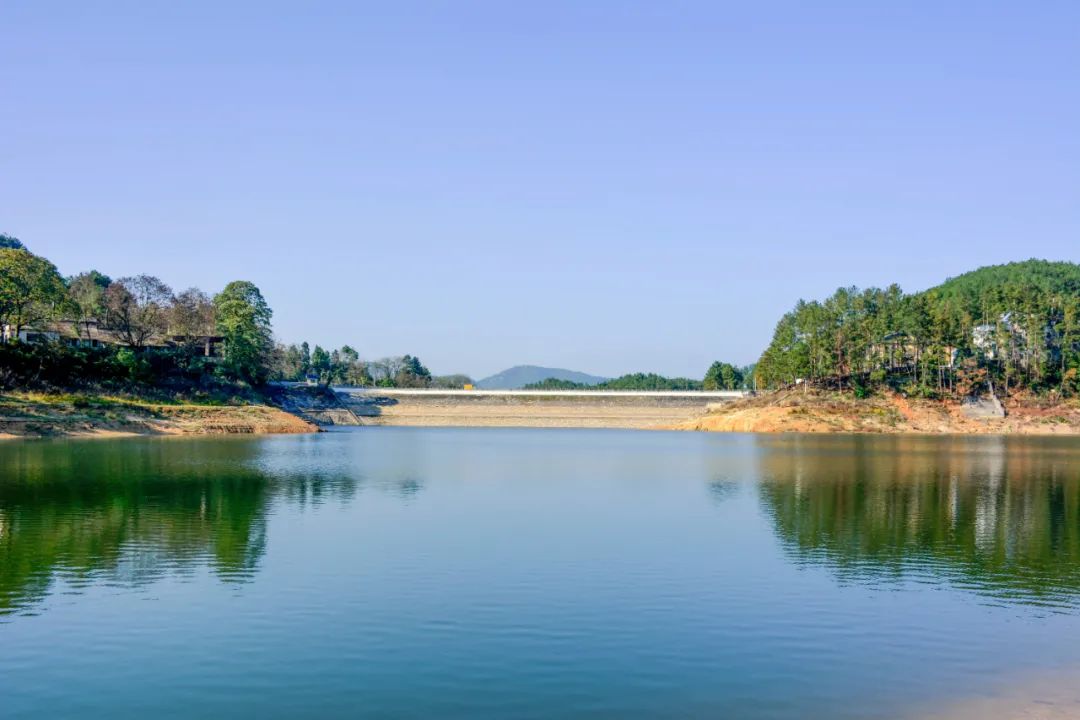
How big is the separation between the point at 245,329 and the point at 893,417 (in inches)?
3623

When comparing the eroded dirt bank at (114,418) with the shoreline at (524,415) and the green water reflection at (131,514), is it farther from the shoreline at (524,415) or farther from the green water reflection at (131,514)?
the green water reflection at (131,514)

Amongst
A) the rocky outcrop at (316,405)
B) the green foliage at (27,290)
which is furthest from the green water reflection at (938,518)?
the rocky outcrop at (316,405)

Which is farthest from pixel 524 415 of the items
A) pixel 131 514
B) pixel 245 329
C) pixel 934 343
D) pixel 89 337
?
pixel 131 514

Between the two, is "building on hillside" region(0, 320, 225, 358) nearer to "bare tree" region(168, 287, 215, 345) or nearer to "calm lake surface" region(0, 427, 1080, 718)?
"bare tree" region(168, 287, 215, 345)

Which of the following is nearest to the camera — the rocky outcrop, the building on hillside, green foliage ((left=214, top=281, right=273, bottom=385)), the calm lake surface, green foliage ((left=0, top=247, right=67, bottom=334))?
the calm lake surface

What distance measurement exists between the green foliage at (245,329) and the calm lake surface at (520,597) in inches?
3266

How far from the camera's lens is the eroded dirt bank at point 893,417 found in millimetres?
127062

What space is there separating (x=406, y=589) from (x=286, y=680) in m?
8.20

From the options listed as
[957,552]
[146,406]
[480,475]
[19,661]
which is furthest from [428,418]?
[19,661]

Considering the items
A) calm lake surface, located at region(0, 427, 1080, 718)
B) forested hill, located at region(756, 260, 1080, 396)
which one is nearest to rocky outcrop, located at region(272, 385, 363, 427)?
forested hill, located at region(756, 260, 1080, 396)

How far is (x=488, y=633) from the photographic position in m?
22.0

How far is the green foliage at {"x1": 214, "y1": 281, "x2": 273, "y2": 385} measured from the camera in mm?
134500

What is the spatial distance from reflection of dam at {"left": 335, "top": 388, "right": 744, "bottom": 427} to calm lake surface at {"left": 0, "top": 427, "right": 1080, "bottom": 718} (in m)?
105

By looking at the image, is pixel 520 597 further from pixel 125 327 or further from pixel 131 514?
pixel 125 327
